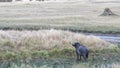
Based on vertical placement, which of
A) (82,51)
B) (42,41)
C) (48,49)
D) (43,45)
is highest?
(82,51)

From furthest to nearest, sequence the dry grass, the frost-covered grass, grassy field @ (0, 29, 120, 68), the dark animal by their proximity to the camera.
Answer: the dry grass → the frost-covered grass → grassy field @ (0, 29, 120, 68) → the dark animal

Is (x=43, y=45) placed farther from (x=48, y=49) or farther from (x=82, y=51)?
(x=82, y=51)

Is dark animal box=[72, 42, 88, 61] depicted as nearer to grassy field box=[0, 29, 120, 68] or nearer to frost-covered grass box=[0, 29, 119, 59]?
grassy field box=[0, 29, 120, 68]

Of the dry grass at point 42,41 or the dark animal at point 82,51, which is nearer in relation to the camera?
the dark animal at point 82,51

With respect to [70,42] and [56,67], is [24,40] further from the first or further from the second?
[56,67]

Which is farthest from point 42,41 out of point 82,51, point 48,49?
point 82,51

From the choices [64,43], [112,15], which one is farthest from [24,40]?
[112,15]

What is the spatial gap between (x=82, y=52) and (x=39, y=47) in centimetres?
358

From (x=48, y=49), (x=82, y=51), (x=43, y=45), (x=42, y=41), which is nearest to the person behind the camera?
(x=82, y=51)

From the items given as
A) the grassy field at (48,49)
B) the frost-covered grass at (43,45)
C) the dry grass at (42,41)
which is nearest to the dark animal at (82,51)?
the grassy field at (48,49)

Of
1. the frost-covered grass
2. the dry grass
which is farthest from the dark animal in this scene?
the dry grass

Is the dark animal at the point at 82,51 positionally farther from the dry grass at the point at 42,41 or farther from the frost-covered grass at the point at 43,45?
the dry grass at the point at 42,41

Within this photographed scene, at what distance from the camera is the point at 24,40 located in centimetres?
2564

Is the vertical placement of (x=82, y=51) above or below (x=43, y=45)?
above
